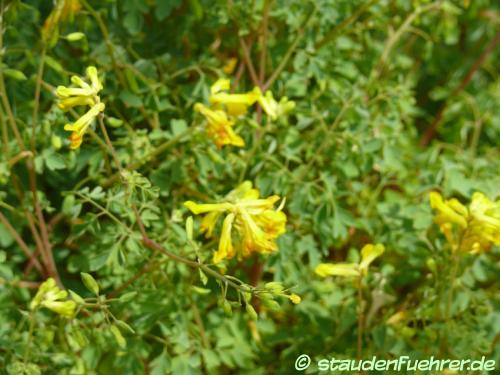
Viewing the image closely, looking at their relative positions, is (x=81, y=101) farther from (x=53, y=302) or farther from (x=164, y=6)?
(x=164, y=6)

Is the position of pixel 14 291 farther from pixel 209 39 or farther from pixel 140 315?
pixel 209 39

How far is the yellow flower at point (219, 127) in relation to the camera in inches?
57.6

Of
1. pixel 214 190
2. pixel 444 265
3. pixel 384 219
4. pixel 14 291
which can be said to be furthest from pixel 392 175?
pixel 14 291

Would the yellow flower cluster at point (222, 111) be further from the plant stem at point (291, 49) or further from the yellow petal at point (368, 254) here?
the yellow petal at point (368, 254)

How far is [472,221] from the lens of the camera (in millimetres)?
1474

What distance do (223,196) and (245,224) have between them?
383mm

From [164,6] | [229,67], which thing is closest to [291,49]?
[229,67]

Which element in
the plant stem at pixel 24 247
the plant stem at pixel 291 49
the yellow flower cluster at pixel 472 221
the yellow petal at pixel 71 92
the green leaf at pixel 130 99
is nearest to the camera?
the yellow petal at pixel 71 92

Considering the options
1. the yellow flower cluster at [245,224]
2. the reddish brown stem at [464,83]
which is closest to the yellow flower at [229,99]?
the yellow flower cluster at [245,224]

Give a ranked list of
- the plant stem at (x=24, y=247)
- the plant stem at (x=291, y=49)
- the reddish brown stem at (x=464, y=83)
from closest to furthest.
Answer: the plant stem at (x=24, y=247), the plant stem at (x=291, y=49), the reddish brown stem at (x=464, y=83)

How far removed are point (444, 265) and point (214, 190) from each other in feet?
2.05

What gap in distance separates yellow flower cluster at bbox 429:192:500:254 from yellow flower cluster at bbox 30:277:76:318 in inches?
33.2

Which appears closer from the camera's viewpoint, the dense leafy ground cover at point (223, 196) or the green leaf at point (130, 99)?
the dense leafy ground cover at point (223, 196)

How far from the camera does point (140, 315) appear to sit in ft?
5.22
